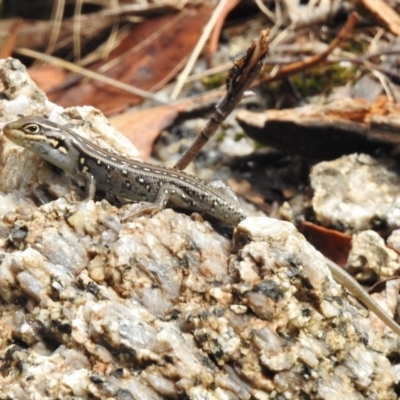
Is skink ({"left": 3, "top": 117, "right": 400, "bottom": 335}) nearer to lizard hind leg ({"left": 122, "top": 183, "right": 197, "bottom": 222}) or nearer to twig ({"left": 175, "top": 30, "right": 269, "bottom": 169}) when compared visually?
lizard hind leg ({"left": 122, "top": 183, "right": 197, "bottom": 222})

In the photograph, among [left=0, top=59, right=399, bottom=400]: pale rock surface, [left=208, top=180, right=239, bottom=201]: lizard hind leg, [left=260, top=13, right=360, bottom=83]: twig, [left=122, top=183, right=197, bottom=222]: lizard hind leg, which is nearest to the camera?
[left=0, top=59, right=399, bottom=400]: pale rock surface

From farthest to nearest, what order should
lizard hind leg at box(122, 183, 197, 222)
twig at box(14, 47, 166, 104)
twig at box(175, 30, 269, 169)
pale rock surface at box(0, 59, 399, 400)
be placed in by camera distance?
twig at box(14, 47, 166, 104)
lizard hind leg at box(122, 183, 197, 222)
twig at box(175, 30, 269, 169)
pale rock surface at box(0, 59, 399, 400)

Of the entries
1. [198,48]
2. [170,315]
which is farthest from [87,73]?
[170,315]

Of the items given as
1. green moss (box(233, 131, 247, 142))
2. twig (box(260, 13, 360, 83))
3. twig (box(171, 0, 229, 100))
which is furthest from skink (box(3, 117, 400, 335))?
twig (box(171, 0, 229, 100))

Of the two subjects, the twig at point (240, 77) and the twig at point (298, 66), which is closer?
the twig at point (240, 77)

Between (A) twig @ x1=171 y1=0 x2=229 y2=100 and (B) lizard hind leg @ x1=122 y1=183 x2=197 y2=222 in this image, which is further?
(A) twig @ x1=171 y1=0 x2=229 y2=100

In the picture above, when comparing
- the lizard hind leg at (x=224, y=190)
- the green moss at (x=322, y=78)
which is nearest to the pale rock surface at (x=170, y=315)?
the lizard hind leg at (x=224, y=190)

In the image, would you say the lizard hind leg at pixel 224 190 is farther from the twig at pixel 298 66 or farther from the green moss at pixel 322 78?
the green moss at pixel 322 78
